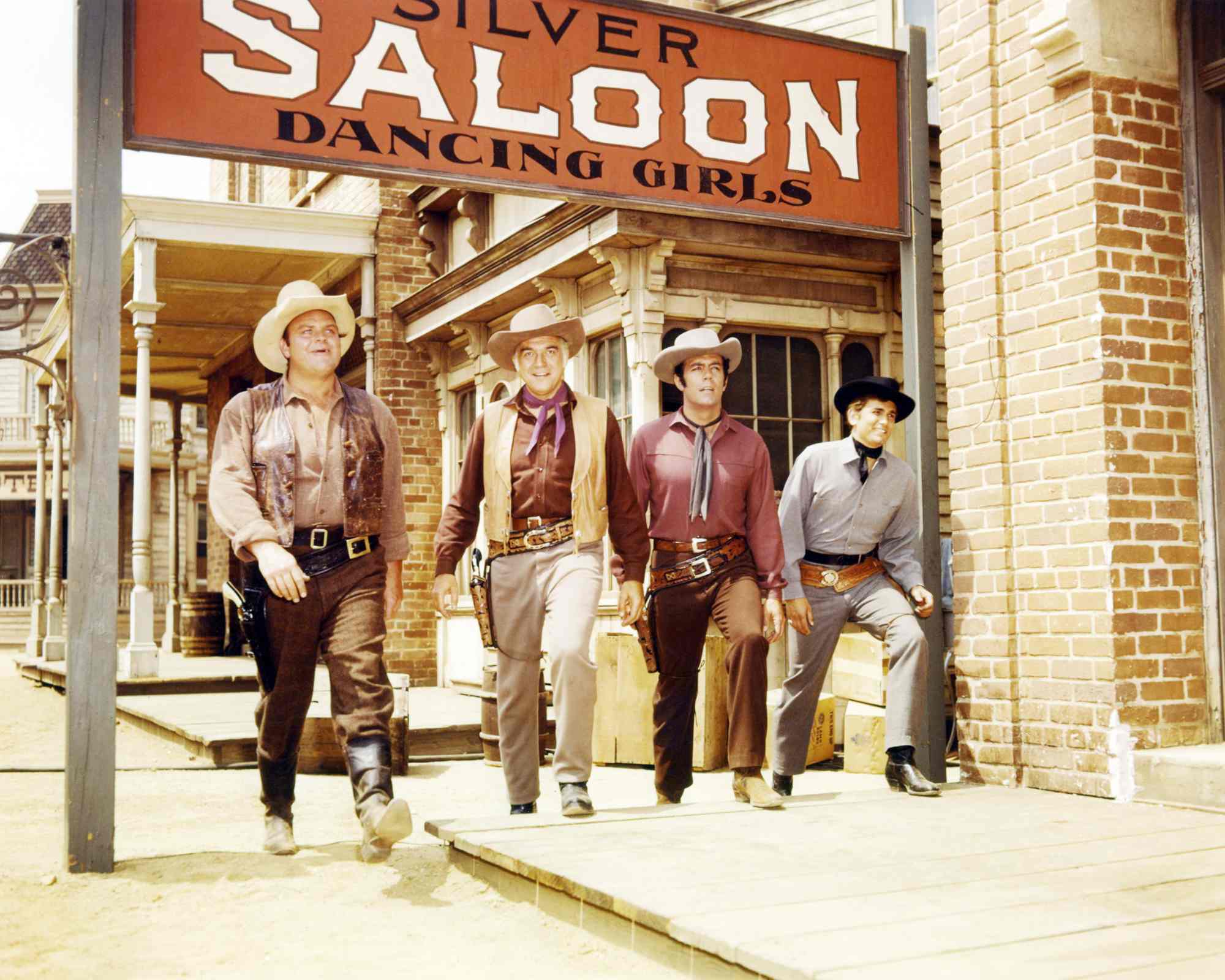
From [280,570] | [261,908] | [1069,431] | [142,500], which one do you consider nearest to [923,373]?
[1069,431]

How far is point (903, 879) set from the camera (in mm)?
4004

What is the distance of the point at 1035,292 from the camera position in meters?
5.92

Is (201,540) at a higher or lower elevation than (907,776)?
higher

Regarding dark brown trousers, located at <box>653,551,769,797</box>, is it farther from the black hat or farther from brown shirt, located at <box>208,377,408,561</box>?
brown shirt, located at <box>208,377,408,561</box>

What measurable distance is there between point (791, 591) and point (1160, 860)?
204 centimetres

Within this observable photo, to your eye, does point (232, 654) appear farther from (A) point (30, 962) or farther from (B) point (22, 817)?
(A) point (30, 962)

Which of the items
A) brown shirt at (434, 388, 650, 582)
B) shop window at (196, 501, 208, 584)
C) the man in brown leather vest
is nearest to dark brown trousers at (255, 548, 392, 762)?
the man in brown leather vest

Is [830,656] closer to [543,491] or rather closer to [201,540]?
[543,491]

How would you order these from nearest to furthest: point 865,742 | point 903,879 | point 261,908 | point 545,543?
point 903,879
point 261,908
point 545,543
point 865,742

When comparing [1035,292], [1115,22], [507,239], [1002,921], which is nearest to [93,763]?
[1002,921]

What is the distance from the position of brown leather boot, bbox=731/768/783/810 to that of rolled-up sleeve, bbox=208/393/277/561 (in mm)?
2076

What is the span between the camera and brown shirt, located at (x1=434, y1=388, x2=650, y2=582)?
5414 mm

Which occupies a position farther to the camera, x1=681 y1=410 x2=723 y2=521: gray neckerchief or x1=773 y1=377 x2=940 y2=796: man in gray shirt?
x1=773 y1=377 x2=940 y2=796: man in gray shirt

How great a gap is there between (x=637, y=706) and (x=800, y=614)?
2688mm
